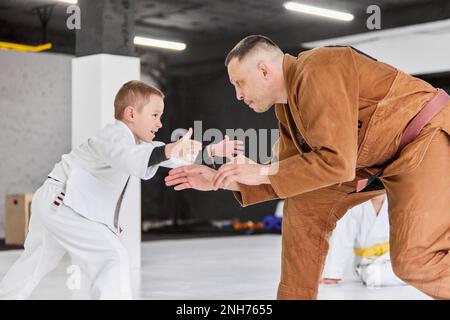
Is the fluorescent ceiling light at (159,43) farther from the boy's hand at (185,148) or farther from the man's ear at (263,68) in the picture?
the man's ear at (263,68)

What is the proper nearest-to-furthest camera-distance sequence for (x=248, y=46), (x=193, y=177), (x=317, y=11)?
(x=248, y=46) → (x=193, y=177) → (x=317, y=11)

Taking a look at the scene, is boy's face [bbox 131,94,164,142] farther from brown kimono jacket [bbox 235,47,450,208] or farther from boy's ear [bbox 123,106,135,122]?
brown kimono jacket [bbox 235,47,450,208]

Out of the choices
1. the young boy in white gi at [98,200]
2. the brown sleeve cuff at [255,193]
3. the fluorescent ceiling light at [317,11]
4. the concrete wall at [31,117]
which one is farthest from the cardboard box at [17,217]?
the brown sleeve cuff at [255,193]

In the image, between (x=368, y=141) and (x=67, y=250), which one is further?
(x=67, y=250)

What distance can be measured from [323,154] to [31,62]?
895cm

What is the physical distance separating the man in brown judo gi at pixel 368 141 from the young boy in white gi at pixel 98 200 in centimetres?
48

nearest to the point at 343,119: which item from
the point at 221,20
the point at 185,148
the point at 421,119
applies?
the point at 421,119

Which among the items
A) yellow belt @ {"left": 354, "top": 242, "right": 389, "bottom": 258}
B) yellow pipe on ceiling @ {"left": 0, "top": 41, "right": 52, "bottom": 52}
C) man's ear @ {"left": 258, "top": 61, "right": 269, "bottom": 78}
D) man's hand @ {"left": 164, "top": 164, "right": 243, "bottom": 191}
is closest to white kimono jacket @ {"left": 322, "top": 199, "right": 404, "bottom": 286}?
yellow belt @ {"left": 354, "top": 242, "right": 389, "bottom": 258}

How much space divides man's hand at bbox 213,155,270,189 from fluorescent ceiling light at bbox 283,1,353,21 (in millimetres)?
7471

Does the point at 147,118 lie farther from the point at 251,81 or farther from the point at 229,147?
the point at 251,81

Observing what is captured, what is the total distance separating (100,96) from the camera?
586 centimetres

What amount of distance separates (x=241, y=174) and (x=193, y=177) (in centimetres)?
29

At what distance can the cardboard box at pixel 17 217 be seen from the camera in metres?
8.96
